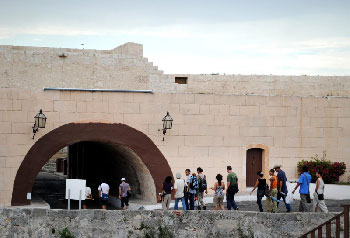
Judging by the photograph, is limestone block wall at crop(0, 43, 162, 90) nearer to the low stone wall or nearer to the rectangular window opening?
the rectangular window opening

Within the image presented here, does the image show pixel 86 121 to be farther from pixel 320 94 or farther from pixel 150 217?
pixel 320 94

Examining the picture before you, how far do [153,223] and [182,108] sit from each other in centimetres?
604

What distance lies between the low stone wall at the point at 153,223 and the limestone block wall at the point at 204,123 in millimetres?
3696

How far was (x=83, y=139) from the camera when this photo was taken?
23609 millimetres

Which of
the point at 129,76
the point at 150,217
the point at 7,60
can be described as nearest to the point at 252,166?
the point at 129,76

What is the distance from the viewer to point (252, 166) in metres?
25.5

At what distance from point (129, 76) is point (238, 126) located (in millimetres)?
4182

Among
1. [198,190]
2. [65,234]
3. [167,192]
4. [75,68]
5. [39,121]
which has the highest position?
[75,68]

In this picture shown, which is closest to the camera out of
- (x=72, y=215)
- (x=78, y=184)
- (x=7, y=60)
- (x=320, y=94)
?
(x=72, y=215)

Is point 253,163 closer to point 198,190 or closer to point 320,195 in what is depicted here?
point 198,190

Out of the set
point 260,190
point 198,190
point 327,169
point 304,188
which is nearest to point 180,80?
point 198,190

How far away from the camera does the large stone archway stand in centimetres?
2280

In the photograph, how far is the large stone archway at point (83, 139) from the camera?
74.8 feet

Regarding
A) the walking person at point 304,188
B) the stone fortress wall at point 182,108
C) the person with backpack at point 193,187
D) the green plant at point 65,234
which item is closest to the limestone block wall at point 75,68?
the stone fortress wall at point 182,108
